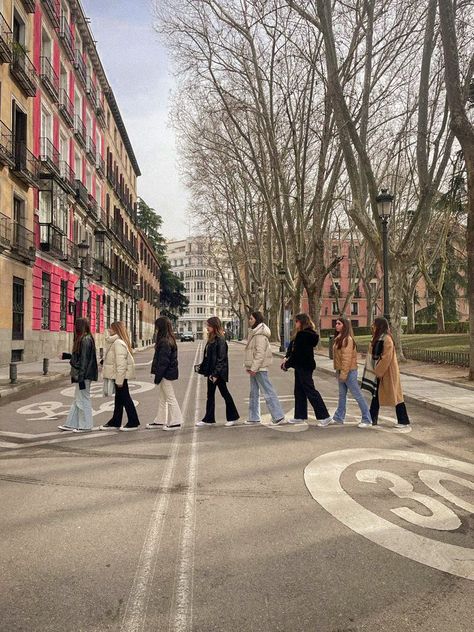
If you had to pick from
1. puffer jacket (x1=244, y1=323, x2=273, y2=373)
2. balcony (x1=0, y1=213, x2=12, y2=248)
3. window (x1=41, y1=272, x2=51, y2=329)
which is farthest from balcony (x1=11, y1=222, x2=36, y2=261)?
puffer jacket (x1=244, y1=323, x2=273, y2=373)

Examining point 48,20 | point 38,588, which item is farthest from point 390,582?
point 48,20

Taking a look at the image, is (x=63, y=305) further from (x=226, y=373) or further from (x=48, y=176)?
(x=226, y=373)

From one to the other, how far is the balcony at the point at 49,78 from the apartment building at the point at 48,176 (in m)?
0.05

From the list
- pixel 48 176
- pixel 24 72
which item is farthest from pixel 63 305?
pixel 24 72

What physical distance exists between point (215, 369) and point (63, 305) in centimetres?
2128

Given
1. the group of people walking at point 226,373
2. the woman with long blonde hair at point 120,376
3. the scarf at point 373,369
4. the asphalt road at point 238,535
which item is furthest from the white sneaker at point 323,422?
the woman with long blonde hair at point 120,376

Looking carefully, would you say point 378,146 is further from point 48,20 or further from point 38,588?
point 38,588

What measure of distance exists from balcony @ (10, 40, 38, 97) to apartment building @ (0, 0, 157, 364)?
0.04m

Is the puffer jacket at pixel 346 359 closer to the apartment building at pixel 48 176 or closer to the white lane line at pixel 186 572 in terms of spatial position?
the white lane line at pixel 186 572

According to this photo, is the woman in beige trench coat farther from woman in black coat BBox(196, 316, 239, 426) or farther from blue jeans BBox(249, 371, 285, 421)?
woman in black coat BBox(196, 316, 239, 426)

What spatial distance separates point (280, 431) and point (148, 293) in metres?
60.9

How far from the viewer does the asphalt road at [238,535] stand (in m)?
2.81

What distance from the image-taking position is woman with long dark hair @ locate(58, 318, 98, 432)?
795cm

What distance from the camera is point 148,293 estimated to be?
221 ft
